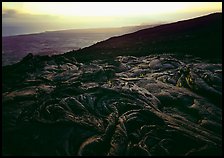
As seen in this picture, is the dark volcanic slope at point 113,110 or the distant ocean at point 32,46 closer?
the dark volcanic slope at point 113,110

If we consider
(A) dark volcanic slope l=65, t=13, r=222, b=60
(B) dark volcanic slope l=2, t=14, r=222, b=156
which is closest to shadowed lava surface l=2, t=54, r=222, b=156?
(B) dark volcanic slope l=2, t=14, r=222, b=156

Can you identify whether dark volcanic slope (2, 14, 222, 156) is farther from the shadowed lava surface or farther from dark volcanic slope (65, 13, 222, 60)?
dark volcanic slope (65, 13, 222, 60)

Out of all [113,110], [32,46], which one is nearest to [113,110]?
[113,110]

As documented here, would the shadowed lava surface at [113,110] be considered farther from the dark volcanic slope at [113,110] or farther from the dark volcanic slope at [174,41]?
the dark volcanic slope at [174,41]

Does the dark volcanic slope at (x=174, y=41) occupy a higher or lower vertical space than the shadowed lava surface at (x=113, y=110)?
higher

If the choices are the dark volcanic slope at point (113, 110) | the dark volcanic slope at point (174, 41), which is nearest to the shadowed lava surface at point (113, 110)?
the dark volcanic slope at point (113, 110)

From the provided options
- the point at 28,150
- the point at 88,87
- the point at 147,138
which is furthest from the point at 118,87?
the point at 28,150
